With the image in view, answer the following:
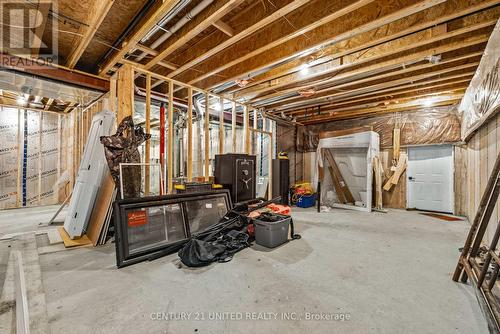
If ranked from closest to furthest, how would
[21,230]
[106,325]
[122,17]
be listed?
1. [106,325]
2. [122,17]
3. [21,230]

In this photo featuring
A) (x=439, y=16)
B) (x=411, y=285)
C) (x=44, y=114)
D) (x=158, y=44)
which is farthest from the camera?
(x=44, y=114)

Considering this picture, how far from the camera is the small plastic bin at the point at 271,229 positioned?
276cm

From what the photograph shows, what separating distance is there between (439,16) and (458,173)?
447 cm

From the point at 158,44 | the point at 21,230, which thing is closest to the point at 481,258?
the point at 158,44

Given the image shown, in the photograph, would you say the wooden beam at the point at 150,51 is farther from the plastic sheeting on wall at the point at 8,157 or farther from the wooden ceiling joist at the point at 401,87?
the plastic sheeting on wall at the point at 8,157

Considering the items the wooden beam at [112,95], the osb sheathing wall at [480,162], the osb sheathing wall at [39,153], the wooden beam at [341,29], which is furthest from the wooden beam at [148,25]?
the osb sheathing wall at [480,162]

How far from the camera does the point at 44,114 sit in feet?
17.8

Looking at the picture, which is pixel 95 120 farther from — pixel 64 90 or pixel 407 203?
pixel 407 203

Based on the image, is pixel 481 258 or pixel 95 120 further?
pixel 95 120

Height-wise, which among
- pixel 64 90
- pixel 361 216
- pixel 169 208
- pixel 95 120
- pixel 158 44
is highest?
pixel 158 44

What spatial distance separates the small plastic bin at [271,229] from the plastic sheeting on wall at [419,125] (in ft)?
15.3

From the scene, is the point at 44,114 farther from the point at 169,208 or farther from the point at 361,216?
the point at 361,216

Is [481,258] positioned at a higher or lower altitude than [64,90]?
lower

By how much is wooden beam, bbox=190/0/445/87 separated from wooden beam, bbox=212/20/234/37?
50cm
